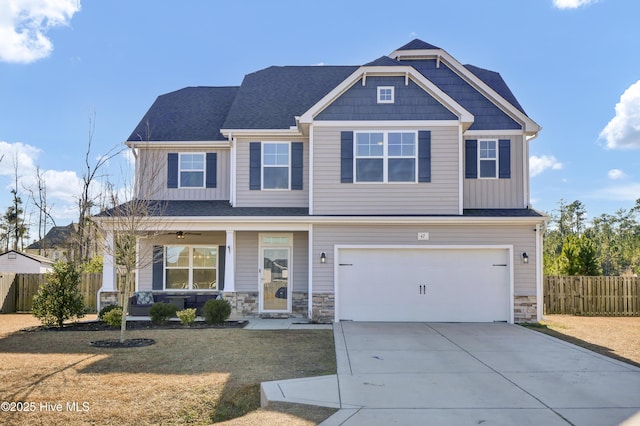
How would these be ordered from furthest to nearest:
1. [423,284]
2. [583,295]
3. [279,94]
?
[279,94] < [583,295] < [423,284]

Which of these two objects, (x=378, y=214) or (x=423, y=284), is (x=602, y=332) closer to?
(x=423, y=284)

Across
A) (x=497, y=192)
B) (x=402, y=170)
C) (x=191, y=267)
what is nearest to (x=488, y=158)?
(x=497, y=192)

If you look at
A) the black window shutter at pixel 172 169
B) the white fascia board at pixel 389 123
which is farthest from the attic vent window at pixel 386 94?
the black window shutter at pixel 172 169

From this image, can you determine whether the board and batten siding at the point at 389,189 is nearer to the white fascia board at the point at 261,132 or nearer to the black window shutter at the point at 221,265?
the white fascia board at the point at 261,132

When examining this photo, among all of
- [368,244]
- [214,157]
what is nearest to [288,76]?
[214,157]

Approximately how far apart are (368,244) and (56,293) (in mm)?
8458

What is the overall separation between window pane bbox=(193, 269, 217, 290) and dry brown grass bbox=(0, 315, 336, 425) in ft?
15.0

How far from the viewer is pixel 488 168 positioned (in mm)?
16766

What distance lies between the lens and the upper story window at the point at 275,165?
16.6m

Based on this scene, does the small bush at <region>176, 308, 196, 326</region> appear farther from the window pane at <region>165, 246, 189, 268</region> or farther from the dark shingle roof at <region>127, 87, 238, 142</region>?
the dark shingle roof at <region>127, 87, 238, 142</region>

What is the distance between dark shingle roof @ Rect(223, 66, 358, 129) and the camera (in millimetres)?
17016

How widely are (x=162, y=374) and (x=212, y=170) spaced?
9743mm

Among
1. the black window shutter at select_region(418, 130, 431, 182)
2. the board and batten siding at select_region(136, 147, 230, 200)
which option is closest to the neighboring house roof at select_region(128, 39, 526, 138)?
the board and batten siding at select_region(136, 147, 230, 200)

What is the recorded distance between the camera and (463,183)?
16656mm
